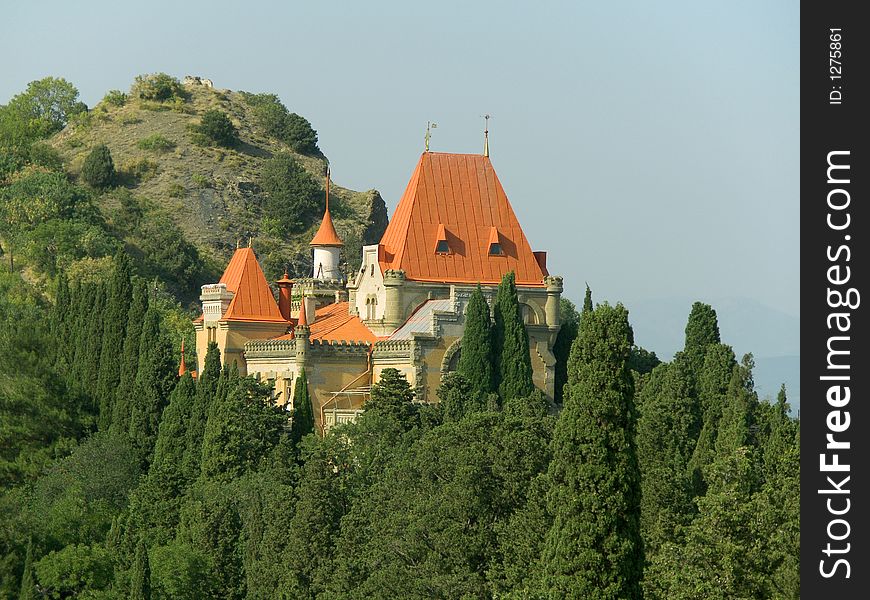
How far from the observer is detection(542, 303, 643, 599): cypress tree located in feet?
130

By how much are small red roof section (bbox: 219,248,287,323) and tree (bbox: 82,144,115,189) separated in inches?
2399

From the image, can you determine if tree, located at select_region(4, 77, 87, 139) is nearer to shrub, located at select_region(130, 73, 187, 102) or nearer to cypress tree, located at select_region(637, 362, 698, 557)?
shrub, located at select_region(130, 73, 187, 102)

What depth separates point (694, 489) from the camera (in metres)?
54.0

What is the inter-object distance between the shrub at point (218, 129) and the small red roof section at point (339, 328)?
65.0 meters

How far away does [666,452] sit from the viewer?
202 feet

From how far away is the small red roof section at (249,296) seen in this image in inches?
3440

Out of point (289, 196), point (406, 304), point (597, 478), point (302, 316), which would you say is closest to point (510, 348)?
point (406, 304)

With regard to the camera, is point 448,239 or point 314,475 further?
point 448,239

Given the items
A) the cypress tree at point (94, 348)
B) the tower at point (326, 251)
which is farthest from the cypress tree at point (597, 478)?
the tower at point (326, 251)

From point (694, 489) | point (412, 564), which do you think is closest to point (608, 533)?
point (412, 564)

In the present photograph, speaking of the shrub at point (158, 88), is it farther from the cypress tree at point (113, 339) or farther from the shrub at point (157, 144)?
the cypress tree at point (113, 339)

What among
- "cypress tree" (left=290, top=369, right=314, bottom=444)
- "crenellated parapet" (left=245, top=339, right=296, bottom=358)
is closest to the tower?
"crenellated parapet" (left=245, top=339, right=296, bottom=358)
